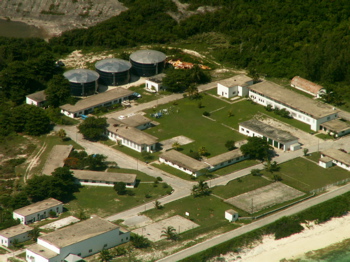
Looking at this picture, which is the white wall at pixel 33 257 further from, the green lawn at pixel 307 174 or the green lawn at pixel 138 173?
the green lawn at pixel 307 174

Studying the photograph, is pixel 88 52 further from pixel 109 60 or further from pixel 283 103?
pixel 283 103

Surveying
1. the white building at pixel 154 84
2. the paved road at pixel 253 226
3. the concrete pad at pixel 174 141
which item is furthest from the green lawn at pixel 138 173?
the white building at pixel 154 84

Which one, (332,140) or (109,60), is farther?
(109,60)

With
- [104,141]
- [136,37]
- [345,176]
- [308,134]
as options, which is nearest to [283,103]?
[308,134]

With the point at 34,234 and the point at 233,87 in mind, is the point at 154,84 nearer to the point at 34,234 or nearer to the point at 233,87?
the point at 233,87

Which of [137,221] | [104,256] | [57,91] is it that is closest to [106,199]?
[137,221]

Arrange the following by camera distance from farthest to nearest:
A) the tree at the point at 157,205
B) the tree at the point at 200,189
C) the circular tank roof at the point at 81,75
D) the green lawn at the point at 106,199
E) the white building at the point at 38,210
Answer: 1. the circular tank roof at the point at 81,75
2. the tree at the point at 200,189
3. the green lawn at the point at 106,199
4. the tree at the point at 157,205
5. the white building at the point at 38,210
